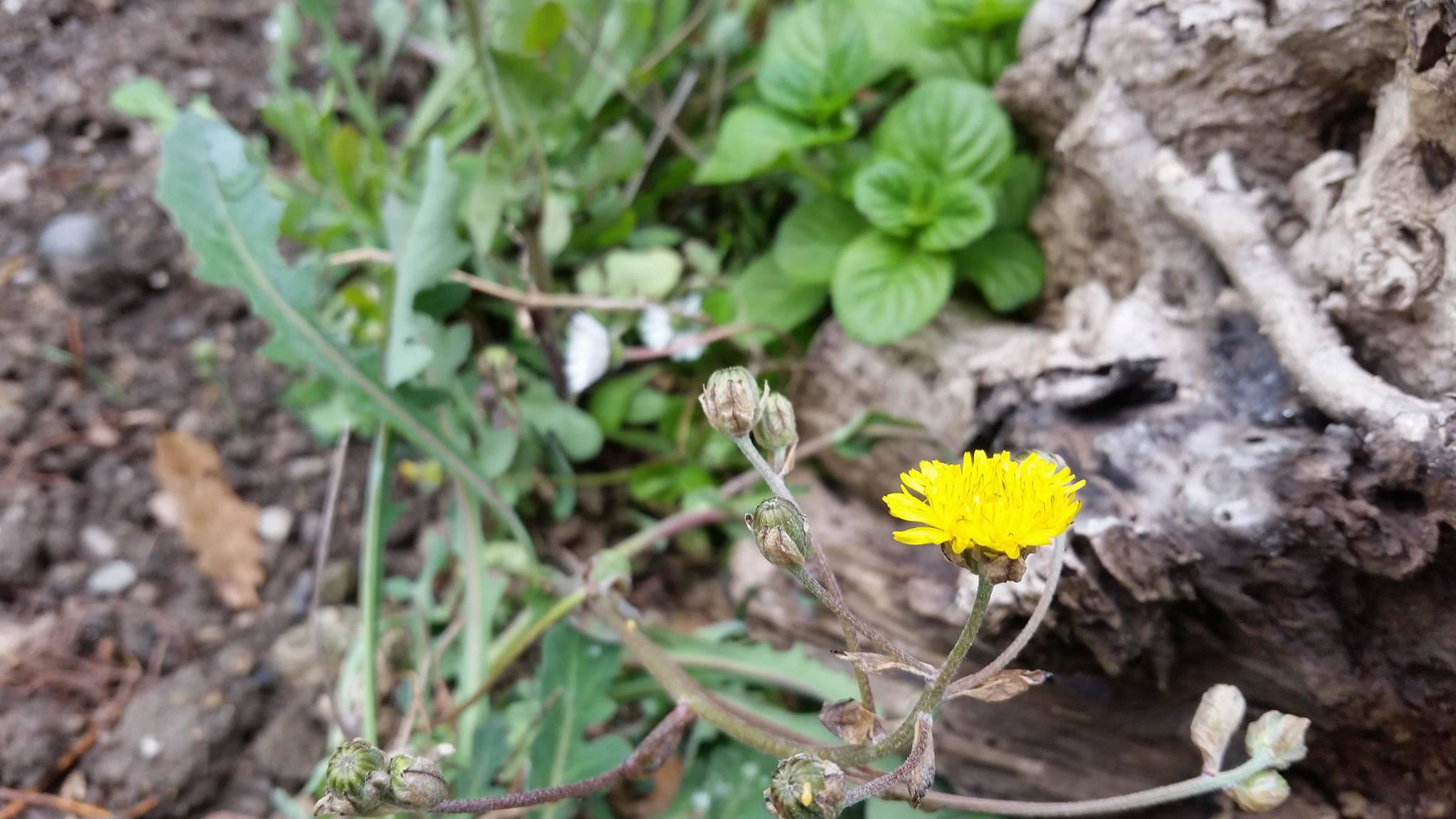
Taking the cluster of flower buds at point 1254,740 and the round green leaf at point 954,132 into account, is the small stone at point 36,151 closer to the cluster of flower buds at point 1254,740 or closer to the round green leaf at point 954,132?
the round green leaf at point 954,132

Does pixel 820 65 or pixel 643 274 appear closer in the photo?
pixel 820 65

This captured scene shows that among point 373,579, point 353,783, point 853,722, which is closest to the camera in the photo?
point 353,783

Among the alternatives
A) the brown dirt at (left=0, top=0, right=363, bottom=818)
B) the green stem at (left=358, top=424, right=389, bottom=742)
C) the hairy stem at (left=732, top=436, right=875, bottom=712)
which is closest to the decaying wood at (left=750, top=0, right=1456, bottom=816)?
the hairy stem at (left=732, top=436, right=875, bottom=712)

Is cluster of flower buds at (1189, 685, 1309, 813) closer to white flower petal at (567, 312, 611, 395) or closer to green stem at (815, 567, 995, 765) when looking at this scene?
green stem at (815, 567, 995, 765)

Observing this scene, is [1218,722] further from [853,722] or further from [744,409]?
[744,409]

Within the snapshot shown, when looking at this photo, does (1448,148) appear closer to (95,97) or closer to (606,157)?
(606,157)

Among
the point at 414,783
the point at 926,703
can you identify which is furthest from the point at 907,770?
the point at 414,783

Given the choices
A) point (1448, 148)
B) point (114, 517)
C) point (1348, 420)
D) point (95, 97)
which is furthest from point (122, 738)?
point (1448, 148)

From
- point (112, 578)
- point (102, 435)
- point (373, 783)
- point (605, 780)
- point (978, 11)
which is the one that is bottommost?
point (112, 578)
